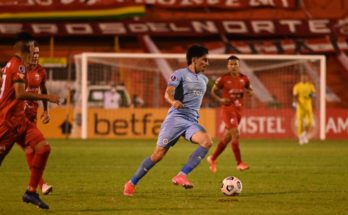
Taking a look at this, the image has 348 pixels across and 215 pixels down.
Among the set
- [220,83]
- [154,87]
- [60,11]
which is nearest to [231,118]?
[220,83]

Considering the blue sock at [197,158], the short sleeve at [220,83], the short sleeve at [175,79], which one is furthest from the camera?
the short sleeve at [220,83]

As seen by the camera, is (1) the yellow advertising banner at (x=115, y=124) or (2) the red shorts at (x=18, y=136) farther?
(1) the yellow advertising banner at (x=115, y=124)

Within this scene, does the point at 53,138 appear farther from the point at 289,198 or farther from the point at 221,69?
the point at 289,198

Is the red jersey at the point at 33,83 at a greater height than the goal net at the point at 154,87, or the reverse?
the goal net at the point at 154,87

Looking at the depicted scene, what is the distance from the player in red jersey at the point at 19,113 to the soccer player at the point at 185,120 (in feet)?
6.39

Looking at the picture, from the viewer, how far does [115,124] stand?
30.1 meters

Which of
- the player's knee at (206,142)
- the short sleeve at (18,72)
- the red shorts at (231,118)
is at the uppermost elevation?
the red shorts at (231,118)

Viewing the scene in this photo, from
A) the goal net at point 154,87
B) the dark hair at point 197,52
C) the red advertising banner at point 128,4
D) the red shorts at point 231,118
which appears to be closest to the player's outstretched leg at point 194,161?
the dark hair at point 197,52

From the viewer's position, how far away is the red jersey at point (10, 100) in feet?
32.2

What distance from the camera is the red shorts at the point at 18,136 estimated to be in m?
9.91

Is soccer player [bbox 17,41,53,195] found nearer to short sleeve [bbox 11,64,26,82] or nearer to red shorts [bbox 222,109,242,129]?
short sleeve [bbox 11,64,26,82]

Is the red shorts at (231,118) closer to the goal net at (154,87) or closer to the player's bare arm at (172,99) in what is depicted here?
the player's bare arm at (172,99)

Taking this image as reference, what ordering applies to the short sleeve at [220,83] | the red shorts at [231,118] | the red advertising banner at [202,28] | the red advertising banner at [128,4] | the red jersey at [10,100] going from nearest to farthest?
the red jersey at [10,100], the red shorts at [231,118], the short sleeve at [220,83], the red advertising banner at [128,4], the red advertising banner at [202,28]

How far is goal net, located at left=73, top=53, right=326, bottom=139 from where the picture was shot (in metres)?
30.0
